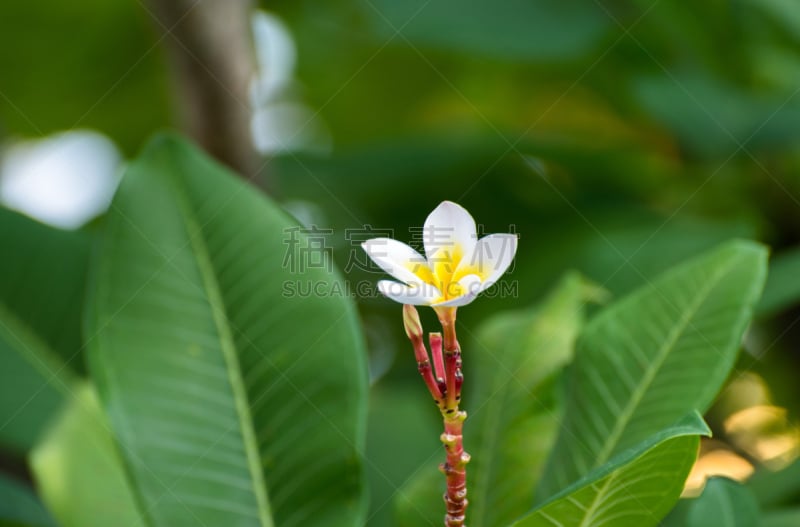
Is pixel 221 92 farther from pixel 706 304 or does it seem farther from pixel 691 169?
pixel 691 169

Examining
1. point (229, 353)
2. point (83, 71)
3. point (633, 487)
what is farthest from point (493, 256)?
point (83, 71)

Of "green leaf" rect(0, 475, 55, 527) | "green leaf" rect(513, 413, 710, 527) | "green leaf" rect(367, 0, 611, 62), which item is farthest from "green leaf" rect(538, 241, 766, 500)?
"green leaf" rect(367, 0, 611, 62)

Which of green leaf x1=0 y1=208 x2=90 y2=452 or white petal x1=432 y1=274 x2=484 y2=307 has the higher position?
white petal x1=432 y1=274 x2=484 y2=307

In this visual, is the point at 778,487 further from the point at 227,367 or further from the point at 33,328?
the point at 33,328

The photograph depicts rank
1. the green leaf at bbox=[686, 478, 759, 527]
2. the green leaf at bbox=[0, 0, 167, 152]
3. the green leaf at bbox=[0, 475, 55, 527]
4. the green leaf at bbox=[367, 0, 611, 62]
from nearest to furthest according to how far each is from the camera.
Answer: the green leaf at bbox=[686, 478, 759, 527] → the green leaf at bbox=[0, 475, 55, 527] → the green leaf at bbox=[367, 0, 611, 62] → the green leaf at bbox=[0, 0, 167, 152]

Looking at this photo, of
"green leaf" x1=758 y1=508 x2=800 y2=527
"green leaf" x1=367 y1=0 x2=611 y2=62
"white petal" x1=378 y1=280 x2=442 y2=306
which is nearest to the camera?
"white petal" x1=378 y1=280 x2=442 y2=306

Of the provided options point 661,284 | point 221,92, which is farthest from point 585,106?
point 661,284

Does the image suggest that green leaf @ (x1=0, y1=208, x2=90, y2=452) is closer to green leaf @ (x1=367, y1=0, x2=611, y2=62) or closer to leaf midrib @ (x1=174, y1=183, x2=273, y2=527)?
leaf midrib @ (x1=174, y1=183, x2=273, y2=527)
